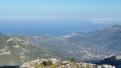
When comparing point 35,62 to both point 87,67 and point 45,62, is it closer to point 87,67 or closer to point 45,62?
point 45,62

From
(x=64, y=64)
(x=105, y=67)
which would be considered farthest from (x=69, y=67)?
(x=105, y=67)

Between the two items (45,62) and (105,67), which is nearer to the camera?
(105,67)

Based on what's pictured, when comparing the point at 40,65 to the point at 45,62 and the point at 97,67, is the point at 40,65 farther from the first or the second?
the point at 97,67

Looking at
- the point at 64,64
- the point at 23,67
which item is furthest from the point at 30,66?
the point at 64,64

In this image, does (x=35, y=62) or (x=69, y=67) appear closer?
(x=69, y=67)

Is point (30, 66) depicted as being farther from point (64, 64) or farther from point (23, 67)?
point (64, 64)

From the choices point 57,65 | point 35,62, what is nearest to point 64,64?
point 57,65
